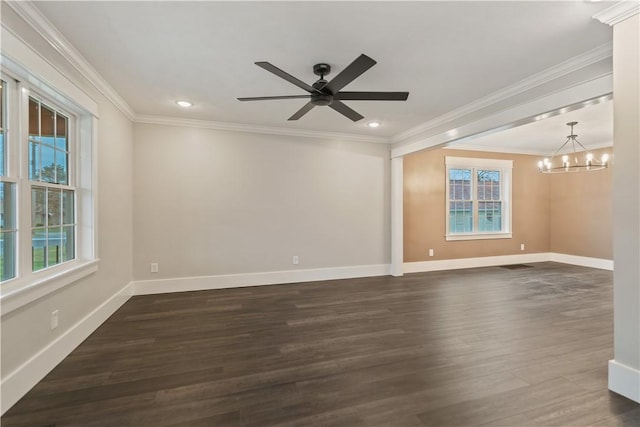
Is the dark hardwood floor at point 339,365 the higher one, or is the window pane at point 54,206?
the window pane at point 54,206

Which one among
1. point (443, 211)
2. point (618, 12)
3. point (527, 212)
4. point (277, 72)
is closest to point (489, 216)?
point (527, 212)

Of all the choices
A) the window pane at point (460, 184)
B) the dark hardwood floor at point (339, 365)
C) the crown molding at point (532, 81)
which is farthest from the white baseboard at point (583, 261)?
the crown molding at point (532, 81)

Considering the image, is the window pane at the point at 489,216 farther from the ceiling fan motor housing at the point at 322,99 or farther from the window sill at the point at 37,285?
the window sill at the point at 37,285

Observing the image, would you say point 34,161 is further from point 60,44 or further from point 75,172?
point 60,44

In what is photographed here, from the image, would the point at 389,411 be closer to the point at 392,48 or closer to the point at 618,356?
the point at 618,356

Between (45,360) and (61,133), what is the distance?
192cm

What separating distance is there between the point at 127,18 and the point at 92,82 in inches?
47.9

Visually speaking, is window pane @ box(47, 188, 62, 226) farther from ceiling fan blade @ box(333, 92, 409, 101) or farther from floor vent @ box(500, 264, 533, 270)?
floor vent @ box(500, 264, 533, 270)

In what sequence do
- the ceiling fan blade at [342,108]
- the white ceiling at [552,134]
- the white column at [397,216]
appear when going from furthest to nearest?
1. the white column at [397,216]
2. the white ceiling at [552,134]
3. the ceiling fan blade at [342,108]

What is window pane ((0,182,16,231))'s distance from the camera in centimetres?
188

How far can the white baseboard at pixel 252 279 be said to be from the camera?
413 cm

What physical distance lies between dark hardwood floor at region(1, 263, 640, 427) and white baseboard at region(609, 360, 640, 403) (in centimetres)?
5

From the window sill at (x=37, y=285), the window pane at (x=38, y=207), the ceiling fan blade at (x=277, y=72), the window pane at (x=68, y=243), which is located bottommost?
the window sill at (x=37, y=285)

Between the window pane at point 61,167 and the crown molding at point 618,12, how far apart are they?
434 centimetres
